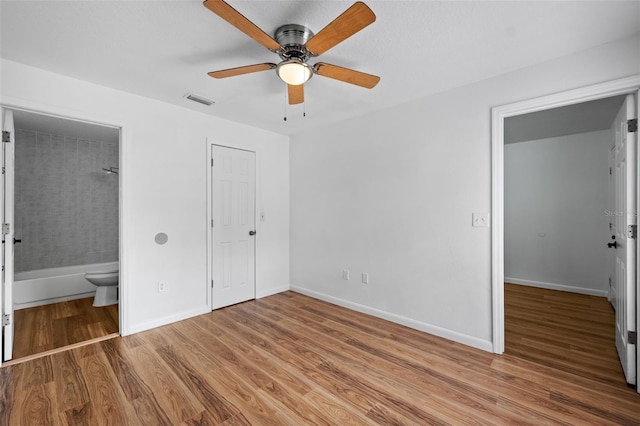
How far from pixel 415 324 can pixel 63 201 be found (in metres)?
5.44

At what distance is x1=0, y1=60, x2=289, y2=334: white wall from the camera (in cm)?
251

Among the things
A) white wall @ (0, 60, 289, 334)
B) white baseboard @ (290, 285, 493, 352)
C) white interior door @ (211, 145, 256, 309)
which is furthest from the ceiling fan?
white baseboard @ (290, 285, 493, 352)

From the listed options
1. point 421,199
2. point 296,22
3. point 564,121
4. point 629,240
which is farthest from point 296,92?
point 564,121

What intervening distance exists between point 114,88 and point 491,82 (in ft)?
11.7

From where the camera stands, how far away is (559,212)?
4.61 metres

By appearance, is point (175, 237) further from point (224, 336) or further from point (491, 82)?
point (491, 82)

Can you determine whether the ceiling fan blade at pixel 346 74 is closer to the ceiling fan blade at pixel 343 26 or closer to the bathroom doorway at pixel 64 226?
the ceiling fan blade at pixel 343 26

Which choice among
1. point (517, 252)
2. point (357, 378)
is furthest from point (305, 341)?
point (517, 252)

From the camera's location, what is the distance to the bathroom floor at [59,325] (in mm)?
2703

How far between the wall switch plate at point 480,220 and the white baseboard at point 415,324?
41.2 inches

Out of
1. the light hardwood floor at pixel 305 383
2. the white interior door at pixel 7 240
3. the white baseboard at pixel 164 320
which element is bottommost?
the light hardwood floor at pixel 305 383

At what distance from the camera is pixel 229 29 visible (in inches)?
73.9

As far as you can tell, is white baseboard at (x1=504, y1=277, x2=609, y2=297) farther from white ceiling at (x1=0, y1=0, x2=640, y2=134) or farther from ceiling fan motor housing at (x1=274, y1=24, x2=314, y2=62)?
ceiling fan motor housing at (x1=274, y1=24, x2=314, y2=62)

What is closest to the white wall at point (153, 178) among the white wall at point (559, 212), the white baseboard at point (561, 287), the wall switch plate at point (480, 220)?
the wall switch plate at point (480, 220)
